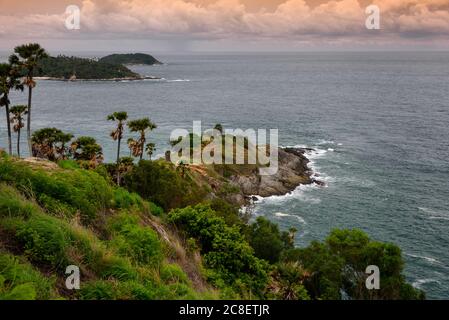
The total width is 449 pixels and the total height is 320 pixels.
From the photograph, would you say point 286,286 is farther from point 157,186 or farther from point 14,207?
point 157,186

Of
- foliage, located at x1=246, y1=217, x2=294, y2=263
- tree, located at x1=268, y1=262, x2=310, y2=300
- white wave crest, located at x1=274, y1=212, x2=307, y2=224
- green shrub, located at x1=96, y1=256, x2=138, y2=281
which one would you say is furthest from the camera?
white wave crest, located at x1=274, y1=212, x2=307, y2=224

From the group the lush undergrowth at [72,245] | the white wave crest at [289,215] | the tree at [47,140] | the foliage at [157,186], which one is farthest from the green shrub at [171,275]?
the white wave crest at [289,215]

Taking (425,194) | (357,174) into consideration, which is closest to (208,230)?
(425,194)

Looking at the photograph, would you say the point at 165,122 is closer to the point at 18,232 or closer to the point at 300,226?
the point at 300,226

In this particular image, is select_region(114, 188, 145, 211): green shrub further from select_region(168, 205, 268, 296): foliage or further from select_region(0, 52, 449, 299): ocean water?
select_region(0, 52, 449, 299): ocean water

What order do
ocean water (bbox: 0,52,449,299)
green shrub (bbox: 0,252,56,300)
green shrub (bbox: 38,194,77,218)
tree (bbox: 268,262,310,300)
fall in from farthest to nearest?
ocean water (bbox: 0,52,449,299) < tree (bbox: 268,262,310,300) < green shrub (bbox: 38,194,77,218) < green shrub (bbox: 0,252,56,300)

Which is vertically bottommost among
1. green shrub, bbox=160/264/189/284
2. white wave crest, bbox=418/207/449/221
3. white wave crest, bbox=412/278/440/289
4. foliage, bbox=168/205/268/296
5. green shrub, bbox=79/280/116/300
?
white wave crest, bbox=412/278/440/289

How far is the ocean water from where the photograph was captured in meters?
53.2

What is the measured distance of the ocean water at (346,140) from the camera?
5322 centimetres

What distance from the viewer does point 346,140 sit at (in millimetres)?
99562

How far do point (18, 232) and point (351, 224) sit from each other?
159 feet

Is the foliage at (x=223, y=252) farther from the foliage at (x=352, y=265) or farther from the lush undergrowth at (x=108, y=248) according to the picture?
the foliage at (x=352, y=265)

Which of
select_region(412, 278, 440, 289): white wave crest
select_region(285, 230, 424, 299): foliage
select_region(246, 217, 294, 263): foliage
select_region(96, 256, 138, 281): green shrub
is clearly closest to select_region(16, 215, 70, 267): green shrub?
select_region(96, 256, 138, 281): green shrub

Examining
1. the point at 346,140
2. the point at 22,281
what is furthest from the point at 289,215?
the point at 22,281
